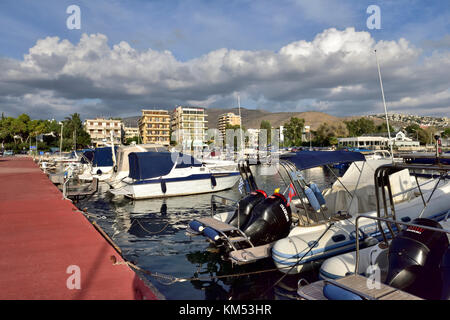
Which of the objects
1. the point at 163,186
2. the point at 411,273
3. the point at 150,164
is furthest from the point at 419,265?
the point at 163,186

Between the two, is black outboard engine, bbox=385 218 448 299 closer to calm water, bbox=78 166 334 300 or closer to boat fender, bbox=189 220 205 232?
calm water, bbox=78 166 334 300

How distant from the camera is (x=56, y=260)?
260 inches

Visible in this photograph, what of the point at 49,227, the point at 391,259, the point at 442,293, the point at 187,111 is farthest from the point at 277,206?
the point at 187,111

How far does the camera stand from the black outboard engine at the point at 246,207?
29.9 feet

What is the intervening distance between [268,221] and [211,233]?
64.7 inches

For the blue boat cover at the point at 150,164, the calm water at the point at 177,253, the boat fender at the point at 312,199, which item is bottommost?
the calm water at the point at 177,253

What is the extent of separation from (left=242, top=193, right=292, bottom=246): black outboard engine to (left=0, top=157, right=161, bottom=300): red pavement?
12.1 ft

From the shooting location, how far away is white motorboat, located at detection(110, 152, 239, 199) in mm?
19344

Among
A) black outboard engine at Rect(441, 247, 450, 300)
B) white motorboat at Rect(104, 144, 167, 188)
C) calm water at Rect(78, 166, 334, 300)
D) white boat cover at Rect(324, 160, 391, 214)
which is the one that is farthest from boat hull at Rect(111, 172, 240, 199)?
black outboard engine at Rect(441, 247, 450, 300)

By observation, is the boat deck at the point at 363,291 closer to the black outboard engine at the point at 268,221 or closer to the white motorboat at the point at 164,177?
the black outboard engine at the point at 268,221

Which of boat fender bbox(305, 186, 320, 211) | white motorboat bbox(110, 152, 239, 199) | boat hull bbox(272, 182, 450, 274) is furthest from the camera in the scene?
white motorboat bbox(110, 152, 239, 199)

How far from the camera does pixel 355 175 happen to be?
11.6m

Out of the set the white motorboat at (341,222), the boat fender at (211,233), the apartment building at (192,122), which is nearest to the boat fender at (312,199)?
the white motorboat at (341,222)
